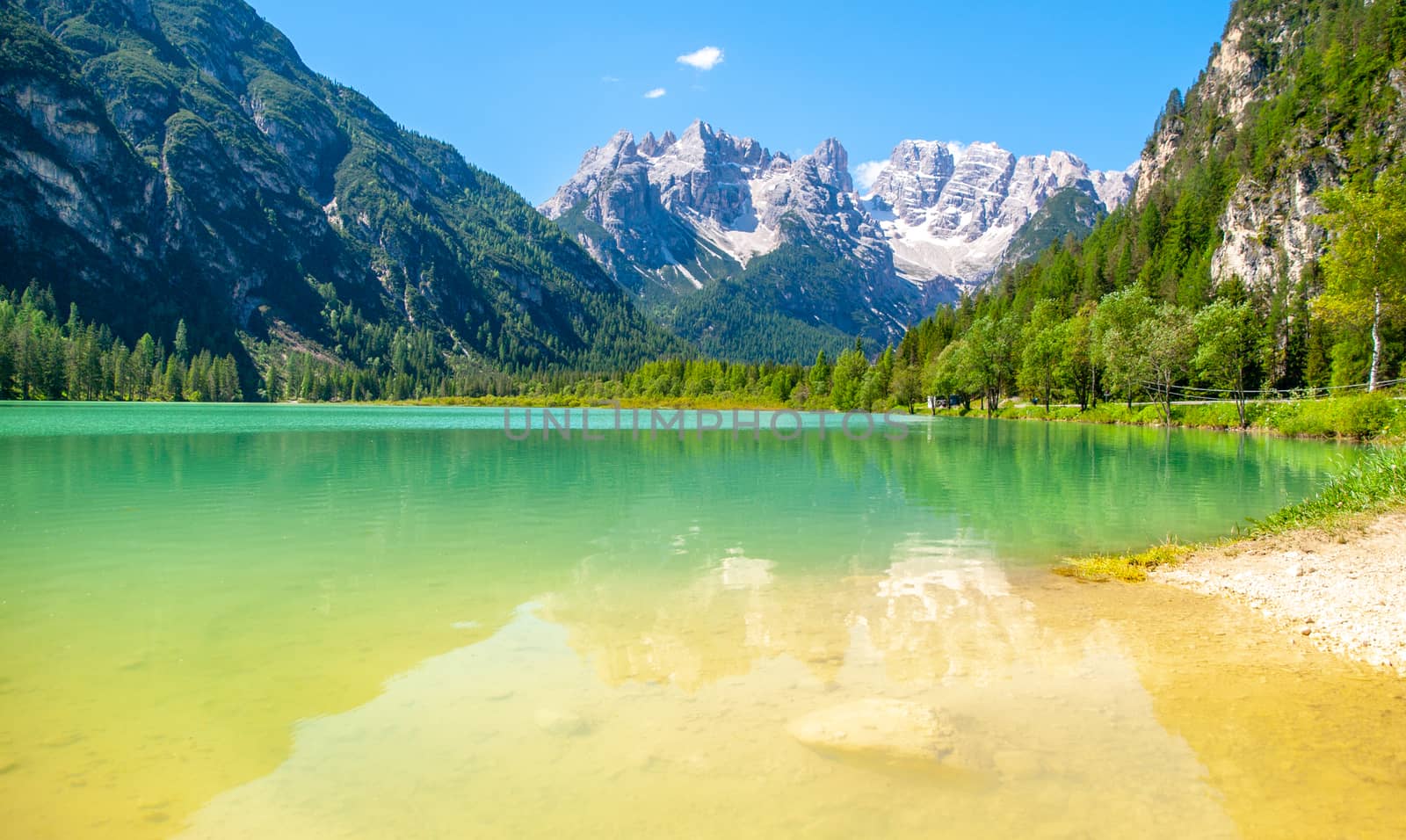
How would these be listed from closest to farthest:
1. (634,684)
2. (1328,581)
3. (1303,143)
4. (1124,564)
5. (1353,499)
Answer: (634,684) < (1328,581) < (1124,564) < (1353,499) < (1303,143)

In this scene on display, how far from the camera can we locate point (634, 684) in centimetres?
858

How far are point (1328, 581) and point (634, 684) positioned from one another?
11097mm

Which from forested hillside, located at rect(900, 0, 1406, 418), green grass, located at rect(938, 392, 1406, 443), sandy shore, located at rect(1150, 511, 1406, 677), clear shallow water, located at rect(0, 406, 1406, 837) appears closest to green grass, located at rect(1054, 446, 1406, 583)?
sandy shore, located at rect(1150, 511, 1406, 677)

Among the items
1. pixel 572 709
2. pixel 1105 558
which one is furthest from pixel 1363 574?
pixel 572 709

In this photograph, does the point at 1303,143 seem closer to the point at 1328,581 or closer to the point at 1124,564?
the point at 1124,564

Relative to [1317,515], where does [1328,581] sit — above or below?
below

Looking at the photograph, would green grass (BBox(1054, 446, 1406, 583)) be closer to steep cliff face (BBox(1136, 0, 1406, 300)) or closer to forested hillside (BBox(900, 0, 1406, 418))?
forested hillside (BBox(900, 0, 1406, 418))

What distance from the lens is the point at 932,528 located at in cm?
1959

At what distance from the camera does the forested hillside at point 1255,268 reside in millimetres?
50406

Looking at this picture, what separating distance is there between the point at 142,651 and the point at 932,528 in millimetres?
16860

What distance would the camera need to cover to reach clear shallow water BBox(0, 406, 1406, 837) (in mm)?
5957

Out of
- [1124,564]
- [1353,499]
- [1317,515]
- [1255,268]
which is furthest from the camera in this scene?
[1255,268]

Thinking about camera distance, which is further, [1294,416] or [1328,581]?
[1294,416]

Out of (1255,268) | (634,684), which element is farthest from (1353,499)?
(1255,268)
